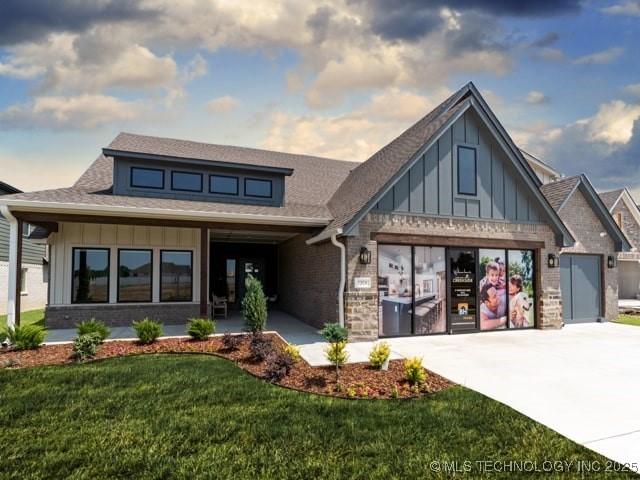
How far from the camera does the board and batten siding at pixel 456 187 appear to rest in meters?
10.4

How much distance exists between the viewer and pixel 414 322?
10.4 metres

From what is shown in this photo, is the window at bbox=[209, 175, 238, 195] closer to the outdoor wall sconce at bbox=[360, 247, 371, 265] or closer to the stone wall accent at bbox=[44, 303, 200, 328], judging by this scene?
the stone wall accent at bbox=[44, 303, 200, 328]

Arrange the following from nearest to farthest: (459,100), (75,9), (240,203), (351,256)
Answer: (75,9) < (351,256) < (459,100) < (240,203)

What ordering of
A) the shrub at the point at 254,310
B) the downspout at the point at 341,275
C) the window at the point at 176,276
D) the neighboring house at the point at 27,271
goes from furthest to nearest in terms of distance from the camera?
the neighboring house at the point at 27,271 < the window at the point at 176,276 < the downspout at the point at 341,275 < the shrub at the point at 254,310

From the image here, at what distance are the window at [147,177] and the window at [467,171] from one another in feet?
31.9

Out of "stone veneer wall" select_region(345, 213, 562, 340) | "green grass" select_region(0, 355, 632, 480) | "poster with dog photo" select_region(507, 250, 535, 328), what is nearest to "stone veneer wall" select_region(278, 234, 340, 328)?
"stone veneer wall" select_region(345, 213, 562, 340)

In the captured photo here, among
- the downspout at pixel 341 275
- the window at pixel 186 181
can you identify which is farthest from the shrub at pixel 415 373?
the window at pixel 186 181

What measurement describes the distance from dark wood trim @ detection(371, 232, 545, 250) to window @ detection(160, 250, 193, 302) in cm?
682

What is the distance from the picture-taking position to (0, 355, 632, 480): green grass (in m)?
3.52

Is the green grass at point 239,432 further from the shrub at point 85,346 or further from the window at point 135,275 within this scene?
the window at point 135,275

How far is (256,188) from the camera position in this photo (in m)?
13.0

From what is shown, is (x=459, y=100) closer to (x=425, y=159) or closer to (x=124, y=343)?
(x=425, y=159)

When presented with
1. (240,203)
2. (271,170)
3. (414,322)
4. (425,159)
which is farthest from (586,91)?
(240,203)

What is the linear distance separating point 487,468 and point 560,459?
0.87m
